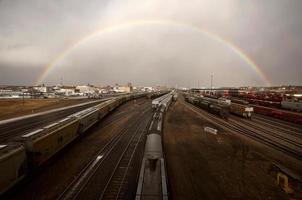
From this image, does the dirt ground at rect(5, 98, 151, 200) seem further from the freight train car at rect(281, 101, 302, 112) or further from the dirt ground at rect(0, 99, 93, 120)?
the freight train car at rect(281, 101, 302, 112)

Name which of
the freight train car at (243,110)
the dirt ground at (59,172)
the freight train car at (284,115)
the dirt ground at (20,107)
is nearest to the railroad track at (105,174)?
the dirt ground at (59,172)

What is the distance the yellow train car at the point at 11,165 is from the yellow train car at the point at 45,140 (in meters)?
0.76

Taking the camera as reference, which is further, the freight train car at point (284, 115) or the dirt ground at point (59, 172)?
the freight train car at point (284, 115)

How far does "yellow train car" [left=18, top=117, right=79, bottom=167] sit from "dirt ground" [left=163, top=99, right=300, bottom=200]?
32.7ft

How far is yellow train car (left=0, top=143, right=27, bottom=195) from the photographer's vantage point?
30.5 ft

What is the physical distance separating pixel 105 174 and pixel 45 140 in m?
5.54

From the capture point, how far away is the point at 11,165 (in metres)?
9.98

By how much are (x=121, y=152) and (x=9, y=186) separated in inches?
406

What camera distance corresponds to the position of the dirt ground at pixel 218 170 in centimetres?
1139

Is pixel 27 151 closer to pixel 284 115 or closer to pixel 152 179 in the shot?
pixel 152 179

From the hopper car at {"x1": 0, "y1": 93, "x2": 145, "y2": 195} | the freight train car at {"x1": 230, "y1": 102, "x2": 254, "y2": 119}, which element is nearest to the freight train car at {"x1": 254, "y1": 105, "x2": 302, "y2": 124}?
the freight train car at {"x1": 230, "y1": 102, "x2": 254, "y2": 119}

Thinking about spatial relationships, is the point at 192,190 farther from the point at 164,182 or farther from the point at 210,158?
the point at 210,158

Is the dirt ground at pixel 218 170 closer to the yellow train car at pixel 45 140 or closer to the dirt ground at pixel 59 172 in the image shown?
the dirt ground at pixel 59 172

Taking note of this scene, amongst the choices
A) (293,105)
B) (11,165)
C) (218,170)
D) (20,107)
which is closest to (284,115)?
(293,105)
